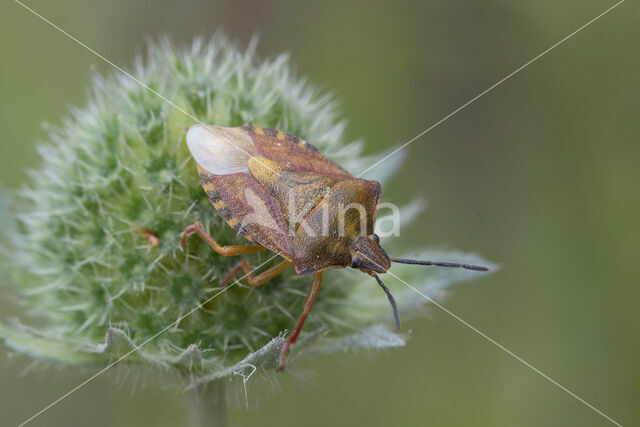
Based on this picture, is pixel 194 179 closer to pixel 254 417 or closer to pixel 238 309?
pixel 238 309

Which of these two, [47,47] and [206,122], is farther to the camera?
[47,47]

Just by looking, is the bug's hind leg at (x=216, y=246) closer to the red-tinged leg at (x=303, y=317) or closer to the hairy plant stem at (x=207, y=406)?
the red-tinged leg at (x=303, y=317)

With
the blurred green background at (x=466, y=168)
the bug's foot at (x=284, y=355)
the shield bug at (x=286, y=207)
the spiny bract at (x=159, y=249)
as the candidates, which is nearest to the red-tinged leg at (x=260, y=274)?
the shield bug at (x=286, y=207)

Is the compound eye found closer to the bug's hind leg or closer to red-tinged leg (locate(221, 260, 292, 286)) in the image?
red-tinged leg (locate(221, 260, 292, 286))

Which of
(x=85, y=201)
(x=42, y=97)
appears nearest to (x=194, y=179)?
(x=85, y=201)

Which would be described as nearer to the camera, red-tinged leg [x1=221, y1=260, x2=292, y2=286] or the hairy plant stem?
red-tinged leg [x1=221, y1=260, x2=292, y2=286]

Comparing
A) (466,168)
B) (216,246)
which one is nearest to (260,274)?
(216,246)

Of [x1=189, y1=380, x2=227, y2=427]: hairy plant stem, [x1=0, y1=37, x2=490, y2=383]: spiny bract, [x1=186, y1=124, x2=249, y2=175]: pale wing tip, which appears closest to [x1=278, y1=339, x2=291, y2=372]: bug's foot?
[x1=0, y1=37, x2=490, y2=383]: spiny bract
